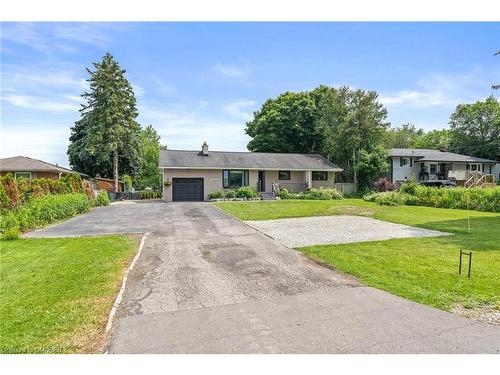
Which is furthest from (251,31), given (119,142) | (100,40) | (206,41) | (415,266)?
(119,142)

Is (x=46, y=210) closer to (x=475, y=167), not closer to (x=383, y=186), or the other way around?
(x=383, y=186)

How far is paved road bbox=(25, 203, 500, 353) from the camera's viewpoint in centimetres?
380

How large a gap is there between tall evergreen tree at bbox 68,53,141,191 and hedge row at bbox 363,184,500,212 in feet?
85.4

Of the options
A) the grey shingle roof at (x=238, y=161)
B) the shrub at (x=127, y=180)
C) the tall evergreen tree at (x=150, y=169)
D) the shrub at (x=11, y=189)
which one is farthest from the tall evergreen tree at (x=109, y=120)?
the shrub at (x=11, y=189)

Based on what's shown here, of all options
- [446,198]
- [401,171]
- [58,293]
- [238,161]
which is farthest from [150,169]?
[58,293]

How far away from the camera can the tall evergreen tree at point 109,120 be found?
3438cm

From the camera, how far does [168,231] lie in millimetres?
12586

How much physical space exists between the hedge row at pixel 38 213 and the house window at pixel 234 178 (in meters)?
13.2

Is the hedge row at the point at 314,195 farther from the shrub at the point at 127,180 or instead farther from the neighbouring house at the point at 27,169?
the shrub at the point at 127,180

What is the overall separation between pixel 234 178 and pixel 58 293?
2488cm

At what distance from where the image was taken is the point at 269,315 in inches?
185

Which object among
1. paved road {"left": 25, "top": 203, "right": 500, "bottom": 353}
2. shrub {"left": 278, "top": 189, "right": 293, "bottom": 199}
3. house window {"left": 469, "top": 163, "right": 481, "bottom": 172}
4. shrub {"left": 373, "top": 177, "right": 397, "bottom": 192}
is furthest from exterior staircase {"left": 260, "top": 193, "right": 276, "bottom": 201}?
house window {"left": 469, "top": 163, "right": 481, "bottom": 172}

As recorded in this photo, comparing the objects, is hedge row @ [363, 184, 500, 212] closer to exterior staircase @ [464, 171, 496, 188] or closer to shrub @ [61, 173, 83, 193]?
exterior staircase @ [464, 171, 496, 188]

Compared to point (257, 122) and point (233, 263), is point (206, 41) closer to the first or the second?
point (233, 263)
